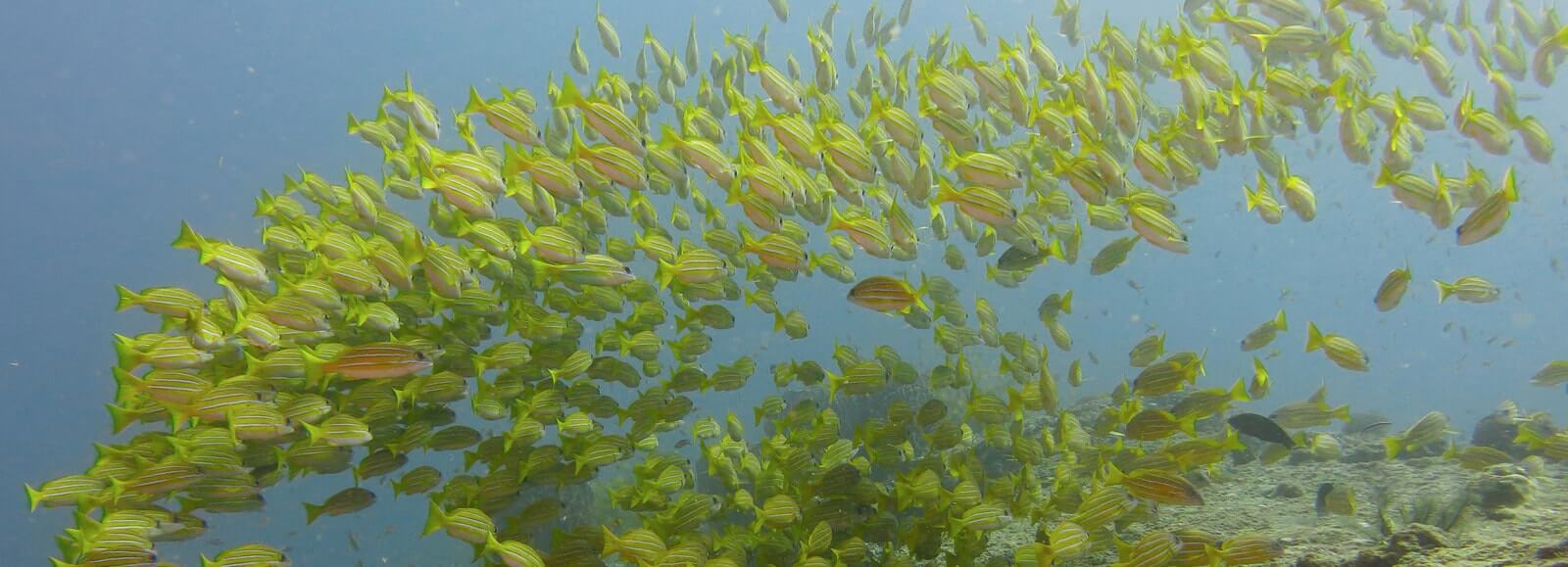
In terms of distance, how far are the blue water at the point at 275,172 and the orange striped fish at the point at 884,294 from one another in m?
34.5

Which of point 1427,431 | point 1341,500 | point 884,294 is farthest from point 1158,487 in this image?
point 1427,431

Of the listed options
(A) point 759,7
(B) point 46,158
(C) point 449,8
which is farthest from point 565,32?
(B) point 46,158

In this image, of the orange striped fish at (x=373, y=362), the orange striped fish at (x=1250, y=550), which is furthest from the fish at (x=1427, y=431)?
the orange striped fish at (x=373, y=362)

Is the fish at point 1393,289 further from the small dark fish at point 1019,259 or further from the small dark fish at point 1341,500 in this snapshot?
the small dark fish at point 1019,259

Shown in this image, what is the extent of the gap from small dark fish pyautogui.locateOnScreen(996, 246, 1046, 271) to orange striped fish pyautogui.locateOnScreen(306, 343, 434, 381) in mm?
4349

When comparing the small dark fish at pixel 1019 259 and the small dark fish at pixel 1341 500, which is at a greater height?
the small dark fish at pixel 1019 259

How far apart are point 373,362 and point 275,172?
74525 millimetres

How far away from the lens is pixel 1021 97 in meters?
5.74

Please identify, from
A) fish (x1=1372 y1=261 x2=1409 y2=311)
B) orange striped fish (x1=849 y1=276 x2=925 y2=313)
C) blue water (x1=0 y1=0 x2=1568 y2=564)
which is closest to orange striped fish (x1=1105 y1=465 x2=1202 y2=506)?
orange striped fish (x1=849 y1=276 x2=925 y2=313)

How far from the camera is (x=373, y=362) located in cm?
414

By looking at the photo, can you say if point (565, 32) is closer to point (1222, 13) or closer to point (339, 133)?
point (339, 133)

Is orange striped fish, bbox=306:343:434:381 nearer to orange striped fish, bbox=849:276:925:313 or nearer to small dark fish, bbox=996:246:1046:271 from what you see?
orange striped fish, bbox=849:276:925:313

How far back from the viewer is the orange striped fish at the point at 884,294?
5.05 metres

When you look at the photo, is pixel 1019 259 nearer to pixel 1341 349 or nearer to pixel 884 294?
pixel 884 294
